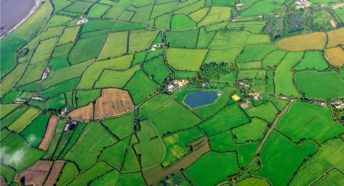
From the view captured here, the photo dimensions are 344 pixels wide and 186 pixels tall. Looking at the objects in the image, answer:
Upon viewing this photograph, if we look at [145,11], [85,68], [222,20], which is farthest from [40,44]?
[222,20]

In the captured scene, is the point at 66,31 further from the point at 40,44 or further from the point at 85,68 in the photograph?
the point at 85,68

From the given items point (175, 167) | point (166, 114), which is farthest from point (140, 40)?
point (175, 167)

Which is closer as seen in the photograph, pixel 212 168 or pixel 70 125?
pixel 212 168

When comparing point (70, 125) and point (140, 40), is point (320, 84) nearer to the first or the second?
point (140, 40)

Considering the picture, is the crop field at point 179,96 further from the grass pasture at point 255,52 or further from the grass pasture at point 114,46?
the grass pasture at point 114,46

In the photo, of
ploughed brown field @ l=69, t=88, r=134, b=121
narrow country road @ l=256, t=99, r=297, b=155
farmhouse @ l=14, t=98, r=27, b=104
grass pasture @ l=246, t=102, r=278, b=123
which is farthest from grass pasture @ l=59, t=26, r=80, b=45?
narrow country road @ l=256, t=99, r=297, b=155

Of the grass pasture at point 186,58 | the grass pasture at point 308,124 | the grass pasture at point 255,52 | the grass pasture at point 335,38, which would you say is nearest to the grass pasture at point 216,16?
the grass pasture at point 186,58
